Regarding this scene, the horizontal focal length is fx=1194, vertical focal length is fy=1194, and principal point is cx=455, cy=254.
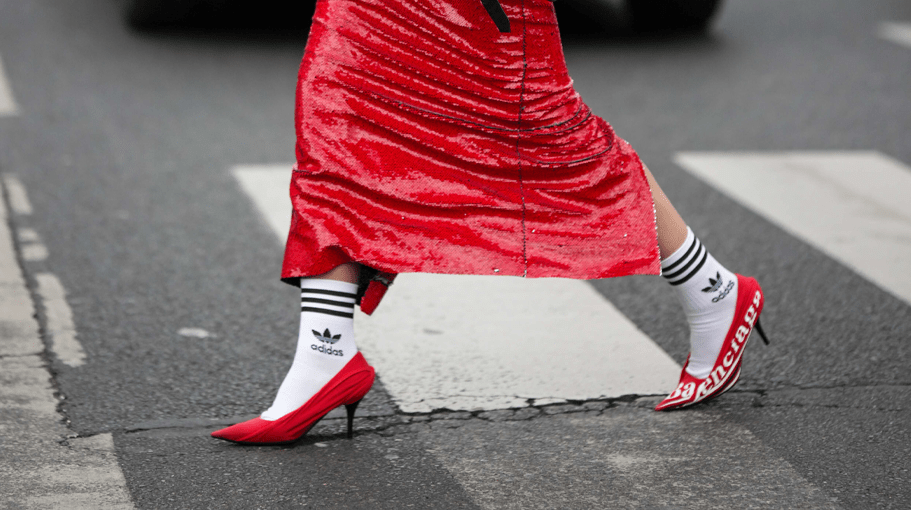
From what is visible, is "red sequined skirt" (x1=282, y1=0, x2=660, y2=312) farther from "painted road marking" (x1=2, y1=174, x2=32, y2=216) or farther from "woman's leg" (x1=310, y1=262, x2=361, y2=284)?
"painted road marking" (x1=2, y1=174, x2=32, y2=216)

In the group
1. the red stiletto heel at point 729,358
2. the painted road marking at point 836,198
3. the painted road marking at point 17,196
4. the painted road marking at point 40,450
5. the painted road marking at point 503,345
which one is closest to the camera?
the painted road marking at point 40,450

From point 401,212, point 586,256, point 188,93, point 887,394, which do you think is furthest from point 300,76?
point 188,93

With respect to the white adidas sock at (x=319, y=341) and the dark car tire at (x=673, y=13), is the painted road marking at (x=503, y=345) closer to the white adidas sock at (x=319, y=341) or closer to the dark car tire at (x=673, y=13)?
the white adidas sock at (x=319, y=341)

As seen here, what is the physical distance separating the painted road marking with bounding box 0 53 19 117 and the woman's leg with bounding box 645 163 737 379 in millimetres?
3486

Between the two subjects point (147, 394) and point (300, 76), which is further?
point (147, 394)

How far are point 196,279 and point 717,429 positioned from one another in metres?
1.68

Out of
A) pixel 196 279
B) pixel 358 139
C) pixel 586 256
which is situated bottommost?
pixel 196 279

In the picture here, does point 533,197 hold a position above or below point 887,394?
above

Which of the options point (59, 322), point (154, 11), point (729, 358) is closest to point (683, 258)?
point (729, 358)

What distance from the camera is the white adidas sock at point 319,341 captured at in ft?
8.18

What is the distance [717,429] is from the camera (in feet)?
8.98

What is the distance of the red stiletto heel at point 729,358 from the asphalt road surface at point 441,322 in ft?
0.16

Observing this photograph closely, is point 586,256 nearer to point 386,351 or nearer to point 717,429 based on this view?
point 717,429

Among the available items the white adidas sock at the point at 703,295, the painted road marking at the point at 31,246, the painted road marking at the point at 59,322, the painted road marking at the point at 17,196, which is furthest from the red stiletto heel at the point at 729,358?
the painted road marking at the point at 17,196
